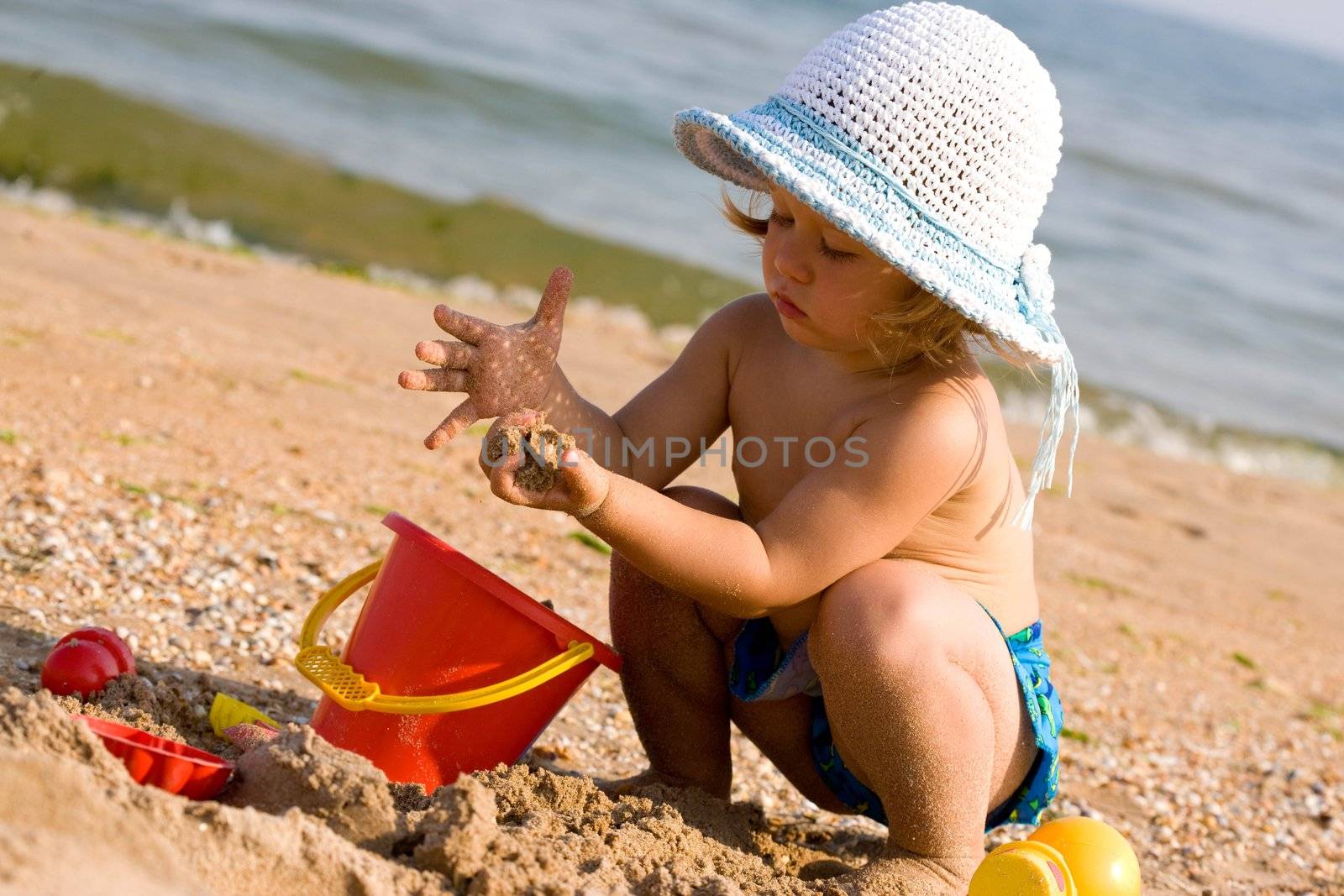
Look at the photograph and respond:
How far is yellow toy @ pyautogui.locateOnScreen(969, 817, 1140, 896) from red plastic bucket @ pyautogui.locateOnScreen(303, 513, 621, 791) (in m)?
0.72

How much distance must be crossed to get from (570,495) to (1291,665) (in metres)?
3.62

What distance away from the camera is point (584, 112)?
46.5ft

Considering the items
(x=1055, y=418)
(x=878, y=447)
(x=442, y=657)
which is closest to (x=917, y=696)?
(x=878, y=447)

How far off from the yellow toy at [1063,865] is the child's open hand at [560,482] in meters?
0.87

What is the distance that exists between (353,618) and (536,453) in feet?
4.77

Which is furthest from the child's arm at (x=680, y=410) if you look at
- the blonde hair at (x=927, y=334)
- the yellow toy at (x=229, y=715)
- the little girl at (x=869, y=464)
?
the yellow toy at (x=229, y=715)

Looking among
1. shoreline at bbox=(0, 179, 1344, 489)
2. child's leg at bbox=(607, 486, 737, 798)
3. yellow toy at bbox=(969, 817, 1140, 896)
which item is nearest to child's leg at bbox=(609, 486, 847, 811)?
child's leg at bbox=(607, 486, 737, 798)

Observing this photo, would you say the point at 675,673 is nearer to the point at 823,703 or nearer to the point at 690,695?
the point at 690,695

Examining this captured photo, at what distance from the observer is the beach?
6.07ft

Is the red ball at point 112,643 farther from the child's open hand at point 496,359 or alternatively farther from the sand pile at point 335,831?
the child's open hand at point 496,359

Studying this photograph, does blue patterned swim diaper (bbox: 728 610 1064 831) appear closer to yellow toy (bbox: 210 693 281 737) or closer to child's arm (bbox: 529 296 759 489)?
child's arm (bbox: 529 296 759 489)

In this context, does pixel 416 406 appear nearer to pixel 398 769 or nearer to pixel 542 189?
pixel 398 769

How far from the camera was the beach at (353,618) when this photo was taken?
1.85 metres

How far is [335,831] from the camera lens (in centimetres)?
197
